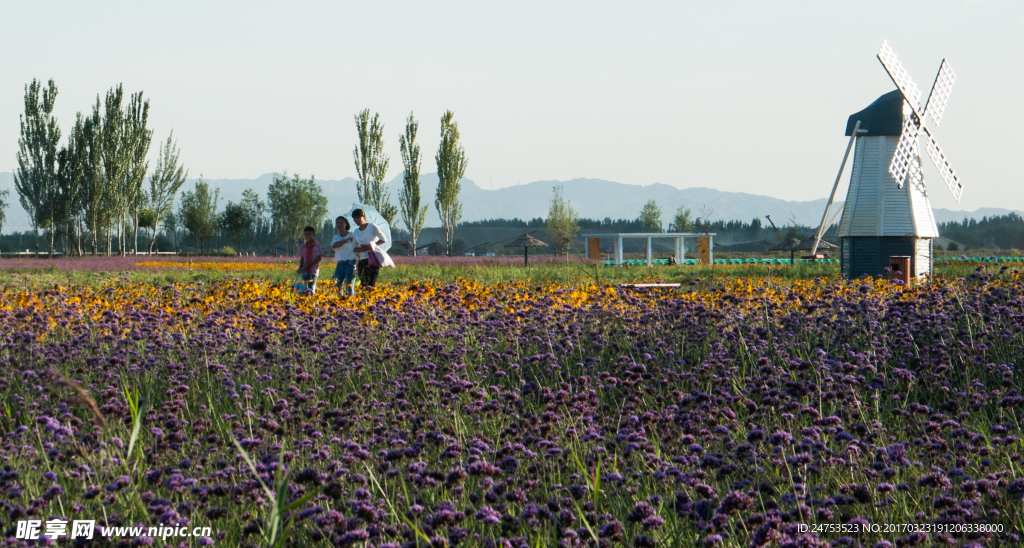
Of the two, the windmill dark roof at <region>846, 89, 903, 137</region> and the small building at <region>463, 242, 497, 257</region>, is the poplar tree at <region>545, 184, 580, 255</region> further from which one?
the windmill dark roof at <region>846, 89, 903, 137</region>

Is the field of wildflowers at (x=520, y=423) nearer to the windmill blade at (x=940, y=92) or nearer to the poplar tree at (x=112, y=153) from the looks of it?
the windmill blade at (x=940, y=92)

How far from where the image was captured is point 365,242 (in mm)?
10516

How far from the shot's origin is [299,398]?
404 centimetres

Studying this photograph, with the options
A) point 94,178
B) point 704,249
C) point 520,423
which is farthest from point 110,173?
point 520,423

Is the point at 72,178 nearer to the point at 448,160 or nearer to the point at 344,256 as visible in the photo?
the point at 448,160

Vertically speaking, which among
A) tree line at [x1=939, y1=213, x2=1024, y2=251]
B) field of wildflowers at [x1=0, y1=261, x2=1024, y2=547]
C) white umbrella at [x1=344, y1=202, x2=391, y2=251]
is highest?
tree line at [x1=939, y1=213, x2=1024, y2=251]

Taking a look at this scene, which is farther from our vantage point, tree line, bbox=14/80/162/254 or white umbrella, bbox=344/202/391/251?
tree line, bbox=14/80/162/254

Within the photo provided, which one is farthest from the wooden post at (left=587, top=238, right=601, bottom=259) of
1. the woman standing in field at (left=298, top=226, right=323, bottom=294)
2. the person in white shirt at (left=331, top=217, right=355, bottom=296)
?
the woman standing in field at (left=298, top=226, right=323, bottom=294)

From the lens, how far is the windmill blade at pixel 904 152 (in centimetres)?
1972

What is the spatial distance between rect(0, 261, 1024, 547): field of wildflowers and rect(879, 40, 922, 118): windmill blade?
1502cm

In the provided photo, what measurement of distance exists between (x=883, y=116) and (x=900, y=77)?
2360 mm

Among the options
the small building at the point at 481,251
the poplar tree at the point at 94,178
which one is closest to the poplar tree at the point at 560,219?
the small building at the point at 481,251

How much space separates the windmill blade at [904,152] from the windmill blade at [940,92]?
155 cm

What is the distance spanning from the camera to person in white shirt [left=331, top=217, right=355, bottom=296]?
10516mm
